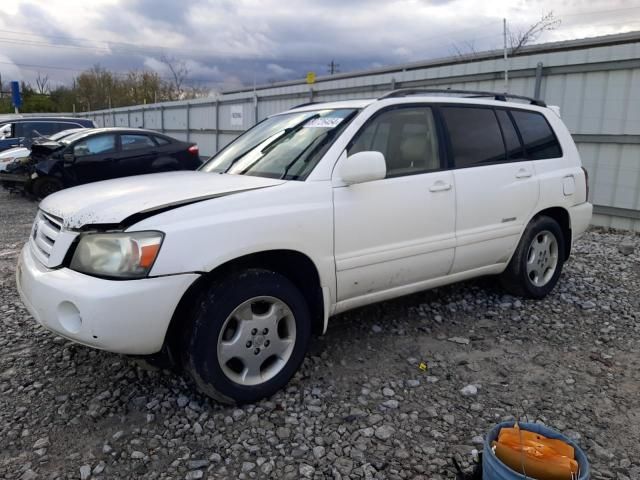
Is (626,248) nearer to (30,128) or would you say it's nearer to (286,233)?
(286,233)

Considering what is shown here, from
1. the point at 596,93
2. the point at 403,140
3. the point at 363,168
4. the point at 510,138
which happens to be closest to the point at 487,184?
the point at 510,138

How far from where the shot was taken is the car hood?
254cm

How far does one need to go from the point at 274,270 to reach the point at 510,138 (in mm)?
2431

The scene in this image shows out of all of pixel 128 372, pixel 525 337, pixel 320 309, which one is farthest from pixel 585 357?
pixel 128 372

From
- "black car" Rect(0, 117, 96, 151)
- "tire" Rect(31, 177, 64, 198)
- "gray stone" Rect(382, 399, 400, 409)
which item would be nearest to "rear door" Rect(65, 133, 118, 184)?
"tire" Rect(31, 177, 64, 198)

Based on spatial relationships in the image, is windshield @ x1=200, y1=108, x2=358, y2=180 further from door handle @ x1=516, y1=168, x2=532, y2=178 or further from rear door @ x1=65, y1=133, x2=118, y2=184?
rear door @ x1=65, y1=133, x2=118, y2=184

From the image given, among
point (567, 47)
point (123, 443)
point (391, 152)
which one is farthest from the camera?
point (567, 47)

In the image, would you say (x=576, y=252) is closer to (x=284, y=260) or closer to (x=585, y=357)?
(x=585, y=357)

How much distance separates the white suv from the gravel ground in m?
0.32

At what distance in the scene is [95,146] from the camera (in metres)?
9.79

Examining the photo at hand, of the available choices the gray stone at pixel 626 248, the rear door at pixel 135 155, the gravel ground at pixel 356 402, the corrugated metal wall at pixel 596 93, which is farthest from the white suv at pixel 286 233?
the rear door at pixel 135 155

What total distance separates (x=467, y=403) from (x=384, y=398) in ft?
1.55

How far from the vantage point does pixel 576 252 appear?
632 cm

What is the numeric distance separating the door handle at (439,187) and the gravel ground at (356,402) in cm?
110
